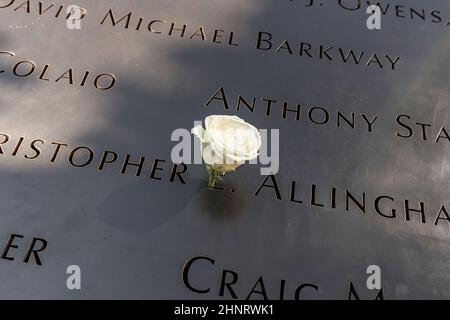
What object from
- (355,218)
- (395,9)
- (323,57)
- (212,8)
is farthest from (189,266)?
(395,9)

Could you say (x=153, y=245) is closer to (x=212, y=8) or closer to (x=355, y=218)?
(x=355, y=218)

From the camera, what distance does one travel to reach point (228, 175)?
301 cm

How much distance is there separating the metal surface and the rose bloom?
344 millimetres

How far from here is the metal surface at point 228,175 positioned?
8.69 feet

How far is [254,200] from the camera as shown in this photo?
9.59ft

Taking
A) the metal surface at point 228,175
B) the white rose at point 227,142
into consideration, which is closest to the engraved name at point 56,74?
the metal surface at point 228,175

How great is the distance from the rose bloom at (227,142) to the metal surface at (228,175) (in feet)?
1.13

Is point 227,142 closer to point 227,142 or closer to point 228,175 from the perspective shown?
point 227,142

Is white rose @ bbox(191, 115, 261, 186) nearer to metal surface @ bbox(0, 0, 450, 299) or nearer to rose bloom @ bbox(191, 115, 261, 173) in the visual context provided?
rose bloom @ bbox(191, 115, 261, 173)

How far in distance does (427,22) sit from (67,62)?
2688 millimetres

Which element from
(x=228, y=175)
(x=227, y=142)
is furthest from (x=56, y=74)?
(x=227, y=142)

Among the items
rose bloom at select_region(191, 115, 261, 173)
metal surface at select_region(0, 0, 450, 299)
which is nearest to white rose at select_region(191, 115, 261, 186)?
rose bloom at select_region(191, 115, 261, 173)

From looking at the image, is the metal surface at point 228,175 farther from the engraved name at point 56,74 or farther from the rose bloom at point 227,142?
the rose bloom at point 227,142

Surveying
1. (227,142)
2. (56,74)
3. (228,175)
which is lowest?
(227,142)
